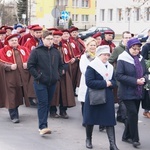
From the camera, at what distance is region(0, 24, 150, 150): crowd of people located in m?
7.61

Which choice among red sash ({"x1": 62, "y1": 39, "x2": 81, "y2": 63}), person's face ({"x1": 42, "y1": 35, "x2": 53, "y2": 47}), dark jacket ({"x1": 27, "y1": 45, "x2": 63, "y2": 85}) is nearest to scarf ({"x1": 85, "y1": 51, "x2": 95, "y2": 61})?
dark jacket ({"x1": 27, "y1": 45, "x2": 63, "y2": 85})

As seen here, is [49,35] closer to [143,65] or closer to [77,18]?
[143,65]

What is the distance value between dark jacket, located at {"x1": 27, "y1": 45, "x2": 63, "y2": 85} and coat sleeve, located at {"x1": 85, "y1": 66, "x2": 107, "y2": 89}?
46.3 inches

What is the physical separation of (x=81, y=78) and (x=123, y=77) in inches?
67.2

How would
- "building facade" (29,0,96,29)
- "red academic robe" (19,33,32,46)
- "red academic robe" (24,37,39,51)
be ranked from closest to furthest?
"red academic robe" (24,37,39,51) → "red academic robe" (19,33,32,46) → "building facade" (29,0,96,29)

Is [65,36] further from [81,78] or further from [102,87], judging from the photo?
[102,87]

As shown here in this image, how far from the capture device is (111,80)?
763 cm

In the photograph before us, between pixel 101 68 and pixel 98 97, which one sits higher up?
pixel 101 68

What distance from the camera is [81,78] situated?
30.5ft

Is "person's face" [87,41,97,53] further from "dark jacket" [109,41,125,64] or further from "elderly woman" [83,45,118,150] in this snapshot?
"dark jacket" [109,41,125,64]

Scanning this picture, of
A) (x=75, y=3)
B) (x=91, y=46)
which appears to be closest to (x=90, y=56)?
(x=91, y=46)

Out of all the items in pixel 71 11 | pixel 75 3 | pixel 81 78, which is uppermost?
pixel 75 3

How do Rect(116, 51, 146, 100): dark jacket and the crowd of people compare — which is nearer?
the crowd of people

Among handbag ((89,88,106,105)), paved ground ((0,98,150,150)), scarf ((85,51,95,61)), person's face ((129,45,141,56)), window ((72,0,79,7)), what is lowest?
paved ground ((0,98,150,150))
